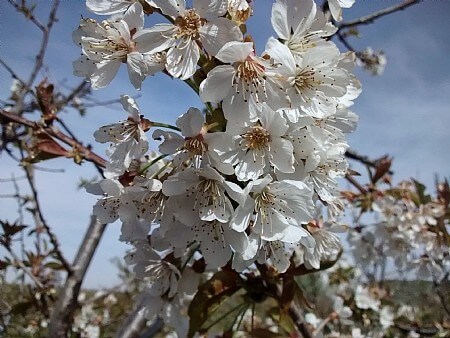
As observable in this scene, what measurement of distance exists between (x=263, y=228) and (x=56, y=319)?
1207mm

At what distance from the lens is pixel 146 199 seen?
91 cm

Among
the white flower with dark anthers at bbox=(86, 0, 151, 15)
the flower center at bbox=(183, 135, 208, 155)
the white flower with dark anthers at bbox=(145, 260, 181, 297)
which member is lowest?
the white flower with dark anthers at bbox=(145, 260, 181, 297)

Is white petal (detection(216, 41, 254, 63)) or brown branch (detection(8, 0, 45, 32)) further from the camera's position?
brown branch (detection(8, 0, 45, 32))

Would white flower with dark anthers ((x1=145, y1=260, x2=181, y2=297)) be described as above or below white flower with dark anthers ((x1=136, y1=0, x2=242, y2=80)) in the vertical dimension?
below

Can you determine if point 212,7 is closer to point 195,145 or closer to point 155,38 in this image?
point 155,38

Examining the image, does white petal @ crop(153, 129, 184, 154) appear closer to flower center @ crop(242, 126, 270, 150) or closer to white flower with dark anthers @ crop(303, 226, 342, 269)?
flower center @ crop(242, 126, 270, 150)

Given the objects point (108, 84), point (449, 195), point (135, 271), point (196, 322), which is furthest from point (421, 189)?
point (108, 84)

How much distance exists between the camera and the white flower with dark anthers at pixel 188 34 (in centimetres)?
81

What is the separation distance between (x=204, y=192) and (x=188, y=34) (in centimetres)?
31

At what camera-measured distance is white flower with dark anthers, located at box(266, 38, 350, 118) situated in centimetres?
79

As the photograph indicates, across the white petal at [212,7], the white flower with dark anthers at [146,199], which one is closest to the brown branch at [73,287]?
the white flower with dark anthers at [146,199]

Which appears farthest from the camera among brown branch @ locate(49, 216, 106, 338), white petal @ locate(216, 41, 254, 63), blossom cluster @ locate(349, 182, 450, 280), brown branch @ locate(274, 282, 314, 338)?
blossom cluster @ locate(349, 182, 450, 280)

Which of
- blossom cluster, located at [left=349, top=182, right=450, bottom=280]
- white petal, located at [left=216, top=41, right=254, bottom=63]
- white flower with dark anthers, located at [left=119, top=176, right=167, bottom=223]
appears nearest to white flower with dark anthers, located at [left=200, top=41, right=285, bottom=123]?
white petal, located at [left=216, top=41, right=254, bottom=63]

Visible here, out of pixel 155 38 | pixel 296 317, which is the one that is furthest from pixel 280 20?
pixel 296 317
